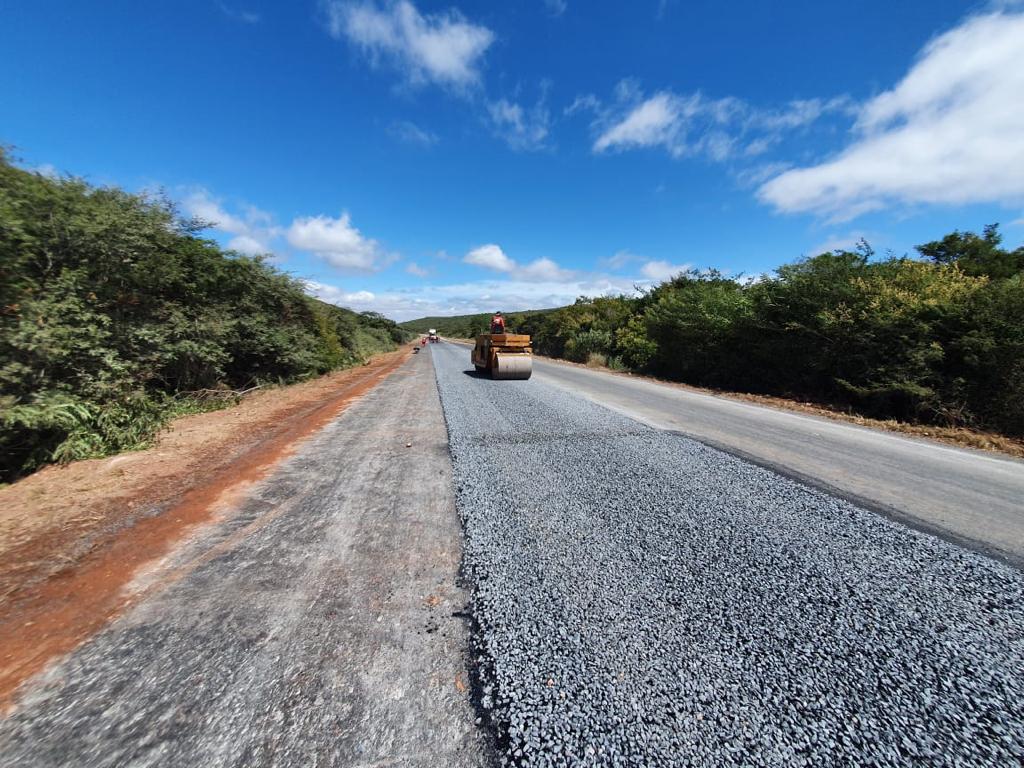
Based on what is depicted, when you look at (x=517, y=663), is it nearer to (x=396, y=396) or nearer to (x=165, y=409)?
(x=165, y=409)

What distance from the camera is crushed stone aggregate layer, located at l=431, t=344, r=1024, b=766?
1518 millimetres

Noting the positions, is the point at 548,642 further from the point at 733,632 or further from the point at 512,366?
the point at 512,366

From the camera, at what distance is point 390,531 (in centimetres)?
323

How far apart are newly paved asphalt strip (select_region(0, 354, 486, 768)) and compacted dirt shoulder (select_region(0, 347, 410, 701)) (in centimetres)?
26

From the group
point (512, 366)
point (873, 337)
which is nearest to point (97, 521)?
point (512, 366)

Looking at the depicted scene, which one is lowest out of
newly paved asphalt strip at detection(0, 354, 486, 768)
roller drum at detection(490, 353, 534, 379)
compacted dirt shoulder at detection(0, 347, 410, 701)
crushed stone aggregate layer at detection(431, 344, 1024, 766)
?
compacted dirt shoulder at detection(0, 347, 410, 701)

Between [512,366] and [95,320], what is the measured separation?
9.32 m

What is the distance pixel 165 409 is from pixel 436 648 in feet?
24.5

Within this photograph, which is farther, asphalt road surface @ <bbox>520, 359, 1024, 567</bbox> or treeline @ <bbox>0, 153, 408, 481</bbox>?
treeline @ <bbox>0, 153, 408, 481</bbox>

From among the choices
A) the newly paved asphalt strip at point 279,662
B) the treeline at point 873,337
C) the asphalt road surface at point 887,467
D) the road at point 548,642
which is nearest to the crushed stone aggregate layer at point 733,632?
the road at point 548,642

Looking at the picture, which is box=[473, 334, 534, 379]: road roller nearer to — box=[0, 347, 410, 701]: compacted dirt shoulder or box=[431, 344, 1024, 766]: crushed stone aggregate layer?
box=[0, 347, 410, 701]: compacted dirt shoulder

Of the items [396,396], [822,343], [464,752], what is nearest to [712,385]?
[822,343]

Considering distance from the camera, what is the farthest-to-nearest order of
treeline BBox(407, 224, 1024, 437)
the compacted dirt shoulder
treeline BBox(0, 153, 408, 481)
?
treeline BBox(407, 224, 1024, 437)
treeline BBox(0, 153, 408, 481)
the compacted dirt shoulder

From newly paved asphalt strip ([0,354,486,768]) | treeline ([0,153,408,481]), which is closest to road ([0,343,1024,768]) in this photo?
newly paved asphalt strip ([0,354,486,768])
